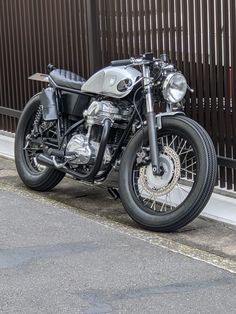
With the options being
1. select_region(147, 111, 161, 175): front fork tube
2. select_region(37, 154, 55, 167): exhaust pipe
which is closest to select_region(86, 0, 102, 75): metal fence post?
select_region(37, 154, 55, 167): exhaust pipe

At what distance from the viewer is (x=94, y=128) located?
6.17m

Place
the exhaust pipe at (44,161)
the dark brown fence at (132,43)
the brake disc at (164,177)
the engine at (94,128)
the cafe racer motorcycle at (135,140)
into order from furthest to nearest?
the exhaust pipe at (44,161)
the dark brown fence at (132,43)
the engine at (94,128)
the brake disc at (164,177)
the cafe racer motorcycle at (135,140)

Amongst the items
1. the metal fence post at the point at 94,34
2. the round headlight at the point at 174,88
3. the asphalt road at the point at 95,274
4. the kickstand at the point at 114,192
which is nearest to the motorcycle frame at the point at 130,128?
the round headlight at the point at 174,88

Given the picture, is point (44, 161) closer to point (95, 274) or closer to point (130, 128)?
point (130, 128)

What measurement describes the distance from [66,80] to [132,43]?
1040 millimetres

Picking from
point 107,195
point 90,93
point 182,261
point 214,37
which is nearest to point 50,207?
point 107,195

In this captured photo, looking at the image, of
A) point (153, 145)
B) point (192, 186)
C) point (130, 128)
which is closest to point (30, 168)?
point (130, 128)

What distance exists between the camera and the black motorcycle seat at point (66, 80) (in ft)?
21.3

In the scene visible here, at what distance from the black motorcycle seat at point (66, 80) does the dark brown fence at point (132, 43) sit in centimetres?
89

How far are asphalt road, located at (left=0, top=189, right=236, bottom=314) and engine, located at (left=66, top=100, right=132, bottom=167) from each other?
0.61 metres

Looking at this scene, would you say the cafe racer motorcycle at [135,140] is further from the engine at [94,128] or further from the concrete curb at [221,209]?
the concrete curb at [221,209]

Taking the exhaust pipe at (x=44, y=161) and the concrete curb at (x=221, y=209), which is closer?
the concrete curb at (x=221, y=209)

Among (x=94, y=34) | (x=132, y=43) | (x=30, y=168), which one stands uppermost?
(x=94, y=34)

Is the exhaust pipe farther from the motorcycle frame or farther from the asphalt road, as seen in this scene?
the asphalt road
